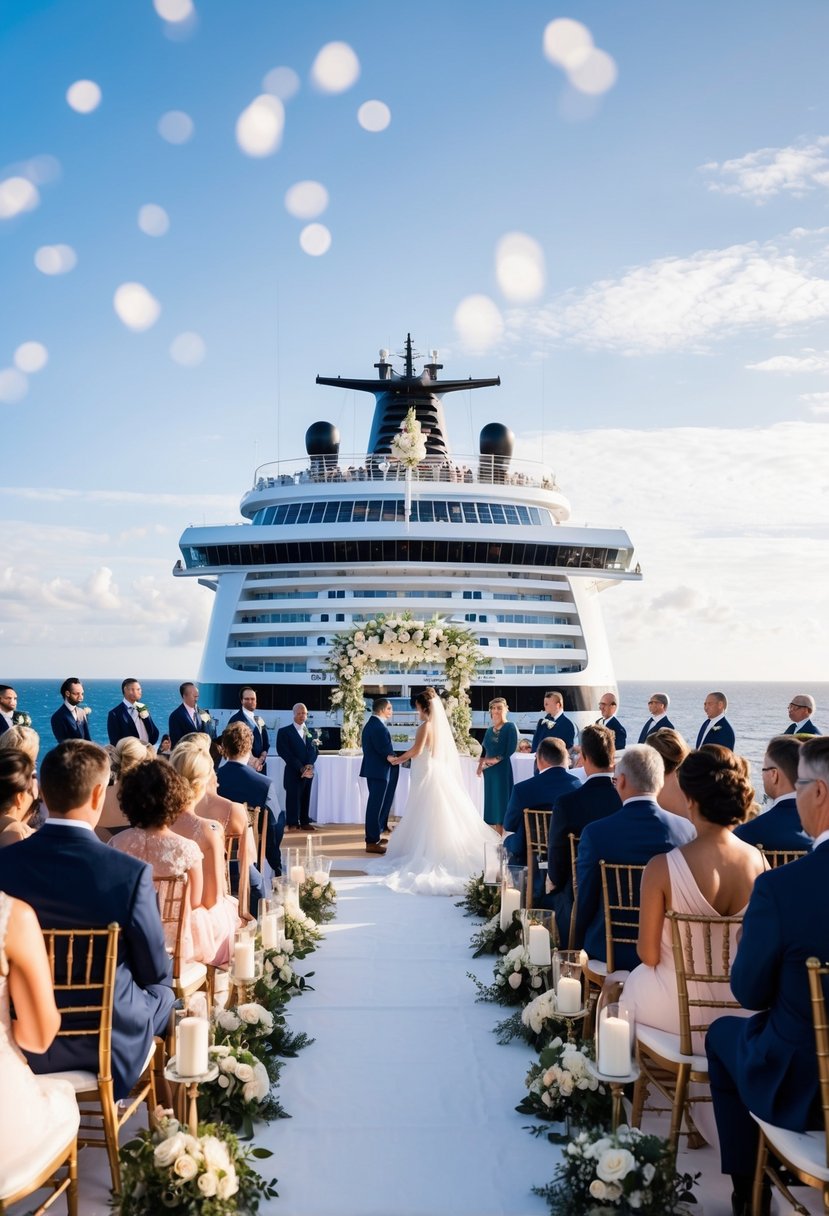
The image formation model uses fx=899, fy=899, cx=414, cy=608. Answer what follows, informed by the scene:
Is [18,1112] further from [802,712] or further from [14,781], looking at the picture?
[802,712]

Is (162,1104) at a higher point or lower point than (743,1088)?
lower

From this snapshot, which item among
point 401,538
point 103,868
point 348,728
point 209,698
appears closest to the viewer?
point 103,868

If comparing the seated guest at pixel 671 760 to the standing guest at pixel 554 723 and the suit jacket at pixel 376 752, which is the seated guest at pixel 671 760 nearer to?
the standing guest at pixel 554 723

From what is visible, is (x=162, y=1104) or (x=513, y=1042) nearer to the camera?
(x=162, y=1104)

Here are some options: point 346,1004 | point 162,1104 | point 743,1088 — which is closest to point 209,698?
point 346,1004

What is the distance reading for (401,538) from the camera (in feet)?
68.2

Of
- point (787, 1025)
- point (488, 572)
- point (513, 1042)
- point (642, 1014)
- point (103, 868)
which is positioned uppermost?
point (488, 572)

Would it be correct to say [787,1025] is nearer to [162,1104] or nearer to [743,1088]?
[743,1088]

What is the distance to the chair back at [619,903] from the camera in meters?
4.41

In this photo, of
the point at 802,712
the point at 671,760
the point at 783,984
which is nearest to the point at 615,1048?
the point at 783,984

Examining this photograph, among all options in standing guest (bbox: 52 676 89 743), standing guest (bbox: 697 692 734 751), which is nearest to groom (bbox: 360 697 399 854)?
standing guest (bbox: 52 676 89 743)

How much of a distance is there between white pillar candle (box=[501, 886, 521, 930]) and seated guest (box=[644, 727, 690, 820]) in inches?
49.3

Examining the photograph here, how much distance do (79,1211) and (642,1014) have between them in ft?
7.92

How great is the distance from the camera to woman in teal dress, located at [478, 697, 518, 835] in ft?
37.8
